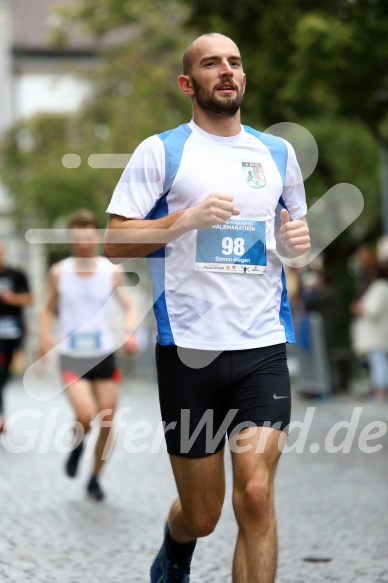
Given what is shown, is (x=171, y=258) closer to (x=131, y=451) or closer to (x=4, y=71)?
(x=131, y=451)

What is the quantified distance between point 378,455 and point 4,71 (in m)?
45.0

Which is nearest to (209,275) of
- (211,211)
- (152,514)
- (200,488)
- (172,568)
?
(211,211)

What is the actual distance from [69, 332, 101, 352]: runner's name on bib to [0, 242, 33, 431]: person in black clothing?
4.42 metres

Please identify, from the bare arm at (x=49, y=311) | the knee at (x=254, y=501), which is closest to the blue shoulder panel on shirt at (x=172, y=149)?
the knee at (x=254, y=501)

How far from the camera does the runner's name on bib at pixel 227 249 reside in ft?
16.6

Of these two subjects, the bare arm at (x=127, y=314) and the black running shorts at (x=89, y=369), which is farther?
the black running shorts at (x=89, y=369)

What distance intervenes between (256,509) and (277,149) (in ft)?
4.72

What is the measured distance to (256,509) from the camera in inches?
188

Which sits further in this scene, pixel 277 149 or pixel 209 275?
pixel 277 149

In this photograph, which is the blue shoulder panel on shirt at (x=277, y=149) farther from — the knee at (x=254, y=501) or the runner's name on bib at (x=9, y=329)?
the runner's name on bib at (x=9, y=329)

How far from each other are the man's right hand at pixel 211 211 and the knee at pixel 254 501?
925mm

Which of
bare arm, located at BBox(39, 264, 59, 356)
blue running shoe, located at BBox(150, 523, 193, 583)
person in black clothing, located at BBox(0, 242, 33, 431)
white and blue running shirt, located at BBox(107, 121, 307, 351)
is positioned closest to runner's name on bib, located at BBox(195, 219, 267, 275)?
white and blue running shirt, located at BBox(107, 121, 307, 351)

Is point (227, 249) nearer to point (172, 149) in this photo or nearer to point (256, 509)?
point (172, 149)

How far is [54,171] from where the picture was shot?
3250 cm
